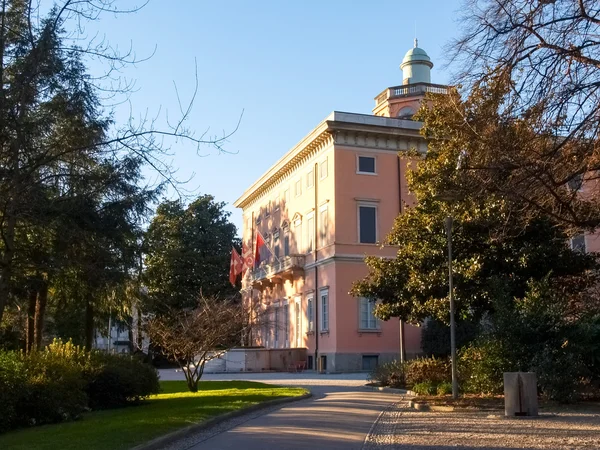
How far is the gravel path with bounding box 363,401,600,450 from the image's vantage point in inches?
469

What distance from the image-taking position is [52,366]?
17.6m

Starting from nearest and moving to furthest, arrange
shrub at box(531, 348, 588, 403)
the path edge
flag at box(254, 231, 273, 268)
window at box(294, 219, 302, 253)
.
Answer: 1. the path edge
2. shrub at box(531, 348, 588, 403)
3. window at box(294, 219, 302, 253)
4. flag at box(254, 231, 273, 268)

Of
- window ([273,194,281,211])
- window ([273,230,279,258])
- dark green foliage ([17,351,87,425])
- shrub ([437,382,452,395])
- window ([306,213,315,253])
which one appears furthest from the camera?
window ([273,194,281,211])

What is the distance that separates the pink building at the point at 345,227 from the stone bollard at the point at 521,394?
72.3ft

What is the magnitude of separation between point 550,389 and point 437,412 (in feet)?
9.19

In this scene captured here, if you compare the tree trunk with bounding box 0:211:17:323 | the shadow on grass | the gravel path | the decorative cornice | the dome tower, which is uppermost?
the dome tower

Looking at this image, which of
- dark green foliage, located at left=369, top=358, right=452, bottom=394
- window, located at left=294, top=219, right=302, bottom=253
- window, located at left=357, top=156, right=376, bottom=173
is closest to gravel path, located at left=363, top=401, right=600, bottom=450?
dark green foliage, located at left=369, top=358, right=452, bottom=394

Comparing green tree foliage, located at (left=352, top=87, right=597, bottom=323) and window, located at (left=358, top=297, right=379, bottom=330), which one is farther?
window, located at (left=358, top=297, right=379, bottom=330)

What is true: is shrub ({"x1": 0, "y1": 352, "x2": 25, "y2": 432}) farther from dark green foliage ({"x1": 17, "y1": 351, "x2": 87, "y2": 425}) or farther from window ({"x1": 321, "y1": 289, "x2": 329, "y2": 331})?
window ({"x1": 321, "y1": 289, "x2": 329, "y2": 331})

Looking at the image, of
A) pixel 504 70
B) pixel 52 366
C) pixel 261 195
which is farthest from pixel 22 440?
pixel 261 195

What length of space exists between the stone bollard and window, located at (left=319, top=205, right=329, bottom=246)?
26037 millimetres

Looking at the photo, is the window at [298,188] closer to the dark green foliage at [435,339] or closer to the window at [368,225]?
the window at [368,225]

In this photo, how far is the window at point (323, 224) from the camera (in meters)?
41.4

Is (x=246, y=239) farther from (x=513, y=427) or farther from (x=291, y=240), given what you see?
(x=513, y=427)
